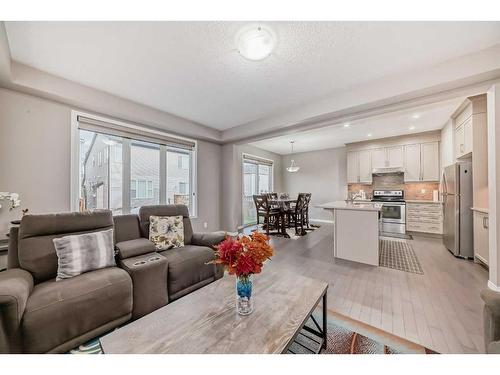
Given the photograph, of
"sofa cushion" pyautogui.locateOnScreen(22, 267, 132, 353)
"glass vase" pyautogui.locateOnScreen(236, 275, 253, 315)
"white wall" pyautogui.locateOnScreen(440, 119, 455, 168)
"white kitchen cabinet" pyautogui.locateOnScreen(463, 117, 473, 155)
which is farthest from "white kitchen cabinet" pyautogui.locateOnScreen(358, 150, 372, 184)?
"sofa cushion" pyautogui.locateOnScreen(22, 267, 132, 353)

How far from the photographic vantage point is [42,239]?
Answer: 5.71ft

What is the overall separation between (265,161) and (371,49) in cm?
510

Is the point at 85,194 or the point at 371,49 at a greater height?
the point at 371,49

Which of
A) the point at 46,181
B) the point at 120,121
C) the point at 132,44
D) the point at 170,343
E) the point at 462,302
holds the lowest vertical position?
the point at 462,302

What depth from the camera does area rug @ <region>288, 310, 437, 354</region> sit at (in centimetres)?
138

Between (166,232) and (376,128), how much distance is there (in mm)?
4880

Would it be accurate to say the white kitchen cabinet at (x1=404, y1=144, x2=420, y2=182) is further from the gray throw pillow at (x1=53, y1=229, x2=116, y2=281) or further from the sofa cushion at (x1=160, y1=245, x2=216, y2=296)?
the gray throw pillow at (x1=53, y1=229, x2=116, y2=281)

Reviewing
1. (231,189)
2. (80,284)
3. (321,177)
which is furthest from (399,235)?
(80,284)

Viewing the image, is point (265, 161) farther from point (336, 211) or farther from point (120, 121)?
point (120, 121)

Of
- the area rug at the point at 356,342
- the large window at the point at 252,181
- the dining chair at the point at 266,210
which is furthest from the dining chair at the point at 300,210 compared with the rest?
the area rug at the point at 356,342

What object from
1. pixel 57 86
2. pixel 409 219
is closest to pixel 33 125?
pixel 57 86

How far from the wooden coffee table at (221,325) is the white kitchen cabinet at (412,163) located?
5.14m

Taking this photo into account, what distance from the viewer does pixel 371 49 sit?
194 centimetres

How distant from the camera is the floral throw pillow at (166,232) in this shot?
2.40m
